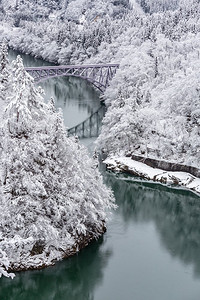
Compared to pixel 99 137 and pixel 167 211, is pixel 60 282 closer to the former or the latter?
pixel 167 211

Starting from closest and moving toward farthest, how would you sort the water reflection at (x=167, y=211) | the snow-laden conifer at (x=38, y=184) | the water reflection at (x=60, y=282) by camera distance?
the snow-laden conifer at (x=38, y=184) < the water reflection at (x=60, y=282) < the water reflection at (x=167, y=211)

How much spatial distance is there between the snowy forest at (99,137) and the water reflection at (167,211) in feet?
14.2

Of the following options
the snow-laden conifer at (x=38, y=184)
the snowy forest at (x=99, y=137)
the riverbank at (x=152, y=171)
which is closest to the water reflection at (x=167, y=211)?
the riverbank at (x=152, y=171)

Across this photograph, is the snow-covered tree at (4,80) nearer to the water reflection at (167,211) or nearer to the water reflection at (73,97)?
the water reflection at (167,211)

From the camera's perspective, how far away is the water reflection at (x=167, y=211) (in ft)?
105

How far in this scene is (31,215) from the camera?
87.1 ft

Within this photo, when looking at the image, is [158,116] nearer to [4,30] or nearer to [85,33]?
[85,33]

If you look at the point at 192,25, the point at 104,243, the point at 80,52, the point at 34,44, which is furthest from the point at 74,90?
the point at 104,243

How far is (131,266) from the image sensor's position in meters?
28.5

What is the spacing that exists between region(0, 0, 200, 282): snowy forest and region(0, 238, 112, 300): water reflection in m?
0.85

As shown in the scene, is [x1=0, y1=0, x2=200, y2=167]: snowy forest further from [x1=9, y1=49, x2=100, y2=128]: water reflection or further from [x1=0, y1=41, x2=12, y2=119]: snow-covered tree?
[x1=0, y1=41, x2=12, y2=119]: snow-covered tree

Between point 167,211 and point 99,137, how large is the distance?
50.6 feet

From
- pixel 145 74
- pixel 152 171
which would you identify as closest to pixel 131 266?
pixel 152 171

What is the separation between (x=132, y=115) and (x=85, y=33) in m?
69.3
